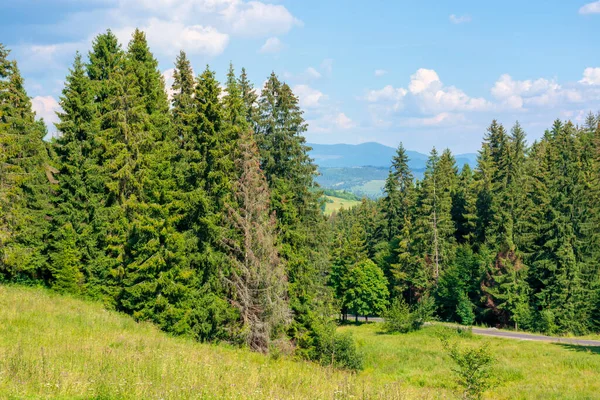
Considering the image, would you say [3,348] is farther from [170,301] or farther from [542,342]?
[542,342]

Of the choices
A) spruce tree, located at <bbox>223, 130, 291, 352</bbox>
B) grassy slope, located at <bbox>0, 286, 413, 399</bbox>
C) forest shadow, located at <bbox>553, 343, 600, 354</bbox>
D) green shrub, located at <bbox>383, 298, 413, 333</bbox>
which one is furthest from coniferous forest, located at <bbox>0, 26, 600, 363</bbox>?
forest shadow, located at <bbox>553, 343, 600, 354</bbox>

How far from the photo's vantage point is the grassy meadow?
8.41 meters

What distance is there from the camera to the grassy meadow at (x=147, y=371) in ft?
27.6

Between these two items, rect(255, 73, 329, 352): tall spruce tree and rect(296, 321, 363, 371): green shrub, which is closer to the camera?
rect(296, 321, 363, 371): green shrub

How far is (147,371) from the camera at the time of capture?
9914 millimetres

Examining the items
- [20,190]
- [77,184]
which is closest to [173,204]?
[77,184]

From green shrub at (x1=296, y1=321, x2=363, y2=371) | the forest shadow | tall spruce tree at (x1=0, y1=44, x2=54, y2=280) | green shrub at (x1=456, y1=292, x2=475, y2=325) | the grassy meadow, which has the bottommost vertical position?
green shrub at (x1=456, y1=292, x2=475, y2=325)

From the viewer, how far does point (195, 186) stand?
2436 cm

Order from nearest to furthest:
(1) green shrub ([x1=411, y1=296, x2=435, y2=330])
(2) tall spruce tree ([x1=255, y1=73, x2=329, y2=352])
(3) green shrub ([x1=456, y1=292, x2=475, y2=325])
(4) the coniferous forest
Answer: (4) the coniferous forest → (2) tall spruce tree ([x1=255, y1=73, x2=329, y2=352]) → (1) green shrub ([x1=411, y1=296, x2=435, y2=330]) → (3) green shrub ([x1=456, y1=292, x2=475, y2=325])

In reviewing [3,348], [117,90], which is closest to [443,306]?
[117,90]

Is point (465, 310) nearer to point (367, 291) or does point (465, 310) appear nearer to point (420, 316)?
point (420, 316)

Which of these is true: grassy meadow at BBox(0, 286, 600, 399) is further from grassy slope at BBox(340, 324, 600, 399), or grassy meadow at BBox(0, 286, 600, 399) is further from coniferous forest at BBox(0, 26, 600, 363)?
coniferous forest at BBox(0, 26, 600, 363)

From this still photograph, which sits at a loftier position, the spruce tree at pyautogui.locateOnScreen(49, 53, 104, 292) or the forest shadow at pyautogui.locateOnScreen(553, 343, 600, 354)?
the spruce tree at pyautogui.locateOnScreen(49, 53, 104, 292)

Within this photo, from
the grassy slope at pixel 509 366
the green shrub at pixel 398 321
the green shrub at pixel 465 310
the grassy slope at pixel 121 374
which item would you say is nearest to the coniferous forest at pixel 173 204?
the grassy slope at pixel 509 366
